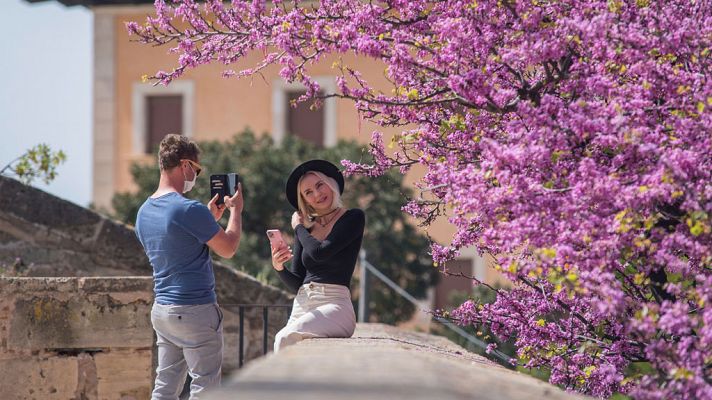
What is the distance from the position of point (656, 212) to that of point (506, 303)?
196 centimetres

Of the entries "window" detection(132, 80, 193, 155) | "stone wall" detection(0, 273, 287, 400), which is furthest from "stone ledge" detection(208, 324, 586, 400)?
"window" detection(132, 80, 193, 155)

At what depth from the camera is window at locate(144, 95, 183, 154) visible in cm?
2997

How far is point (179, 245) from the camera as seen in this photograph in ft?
20.9

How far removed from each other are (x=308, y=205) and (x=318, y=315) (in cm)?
62

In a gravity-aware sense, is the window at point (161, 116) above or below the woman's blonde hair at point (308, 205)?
above

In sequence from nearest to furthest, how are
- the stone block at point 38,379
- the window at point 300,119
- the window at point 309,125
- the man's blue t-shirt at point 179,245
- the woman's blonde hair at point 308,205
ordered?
the man's blue t-shirt at point 179,245 < the woman's blonde hair at point 308,205 < the stone block at point 38,379 < the window at point 300,119 < the window at point 309,125

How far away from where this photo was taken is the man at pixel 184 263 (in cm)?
634

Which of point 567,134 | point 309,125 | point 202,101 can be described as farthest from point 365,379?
point 202,101

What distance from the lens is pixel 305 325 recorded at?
6.69 meters

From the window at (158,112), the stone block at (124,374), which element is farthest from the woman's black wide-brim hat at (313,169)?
the window at (158,112)

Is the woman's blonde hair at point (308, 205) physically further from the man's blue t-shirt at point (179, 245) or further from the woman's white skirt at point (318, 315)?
the man's blue t-shirt at point (179, 245)

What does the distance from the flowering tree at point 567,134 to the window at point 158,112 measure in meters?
22.6

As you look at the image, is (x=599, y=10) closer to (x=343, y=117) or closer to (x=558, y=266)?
(x=558, y=266)

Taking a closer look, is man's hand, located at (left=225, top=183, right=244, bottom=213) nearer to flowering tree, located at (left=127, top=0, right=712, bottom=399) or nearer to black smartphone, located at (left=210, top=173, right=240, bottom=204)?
black smartphone, located at (left=210, top=173, right=240, bottom=204)
